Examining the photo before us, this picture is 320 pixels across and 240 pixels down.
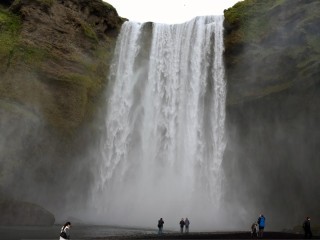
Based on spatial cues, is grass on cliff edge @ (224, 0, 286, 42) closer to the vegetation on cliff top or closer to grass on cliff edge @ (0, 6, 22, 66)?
the vegetation on cliff top

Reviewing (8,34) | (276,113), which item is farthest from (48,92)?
(276,113)

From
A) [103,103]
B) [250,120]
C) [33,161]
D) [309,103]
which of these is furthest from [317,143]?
[33,161]

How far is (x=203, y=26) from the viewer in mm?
55500

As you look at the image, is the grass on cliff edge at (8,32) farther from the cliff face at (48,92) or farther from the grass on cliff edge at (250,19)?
the grass on cliff edge at (250,19)

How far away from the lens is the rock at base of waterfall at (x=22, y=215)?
35.0m

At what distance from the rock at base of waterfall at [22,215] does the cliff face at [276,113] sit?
2082 cm

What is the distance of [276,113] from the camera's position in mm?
44938

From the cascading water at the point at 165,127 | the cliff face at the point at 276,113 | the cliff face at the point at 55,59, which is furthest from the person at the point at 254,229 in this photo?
the cliff face at the point at 55,59

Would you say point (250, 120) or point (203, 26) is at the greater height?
point (203, 26)

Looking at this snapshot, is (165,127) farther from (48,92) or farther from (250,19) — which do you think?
(250,19)

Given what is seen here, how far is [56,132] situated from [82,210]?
375 inches

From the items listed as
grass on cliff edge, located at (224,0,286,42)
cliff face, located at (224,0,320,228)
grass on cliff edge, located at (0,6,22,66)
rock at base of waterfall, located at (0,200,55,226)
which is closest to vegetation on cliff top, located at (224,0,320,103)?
grass on cliff edge, located at (224,0,286,42)

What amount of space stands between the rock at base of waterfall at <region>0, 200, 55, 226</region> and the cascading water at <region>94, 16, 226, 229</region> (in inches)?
432

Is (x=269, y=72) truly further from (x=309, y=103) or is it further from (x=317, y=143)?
Answer: (x=317, y=143)
